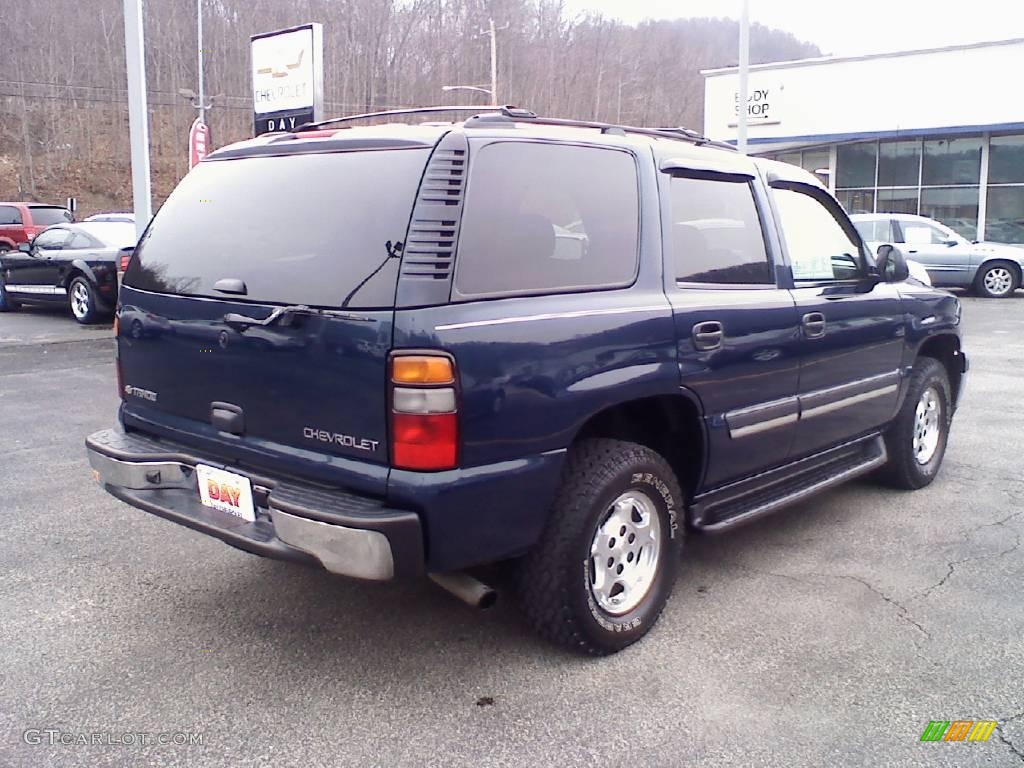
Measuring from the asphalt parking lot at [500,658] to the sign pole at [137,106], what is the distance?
8685 millimetres

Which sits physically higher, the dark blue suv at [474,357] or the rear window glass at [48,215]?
the rear window glass at [48,215]

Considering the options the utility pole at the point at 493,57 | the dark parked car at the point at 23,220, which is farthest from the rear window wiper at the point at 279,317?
the utility pole at the point at 493,57

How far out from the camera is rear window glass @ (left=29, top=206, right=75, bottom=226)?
2152 cm

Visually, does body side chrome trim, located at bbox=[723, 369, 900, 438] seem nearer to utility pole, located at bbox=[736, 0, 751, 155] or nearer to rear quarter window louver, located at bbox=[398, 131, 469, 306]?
rear quarter window louver, located at bbox=[398, 131, 469, 306]

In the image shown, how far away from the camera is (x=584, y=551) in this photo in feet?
10.8

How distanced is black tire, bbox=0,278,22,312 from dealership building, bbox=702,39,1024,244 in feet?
62.6

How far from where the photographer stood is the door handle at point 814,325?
14.3 feet

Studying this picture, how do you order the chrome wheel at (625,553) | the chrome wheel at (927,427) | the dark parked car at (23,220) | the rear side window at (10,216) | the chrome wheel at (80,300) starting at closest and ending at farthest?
the chrome wheel at (625,553) < the chrome wheel at (927,427) < the chrome wheel at (80,300) < the dark parked car at (23,220) < the rear side window at (10,216)

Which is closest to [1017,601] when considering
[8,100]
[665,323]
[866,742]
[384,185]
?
[866,742]

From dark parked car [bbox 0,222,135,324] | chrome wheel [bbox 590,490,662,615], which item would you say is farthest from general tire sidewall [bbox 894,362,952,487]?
dark parked car [bbox 0,222,135,324]

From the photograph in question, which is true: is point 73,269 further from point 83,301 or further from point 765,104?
point 765,104

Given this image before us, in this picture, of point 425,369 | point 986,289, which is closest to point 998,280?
point 986,289

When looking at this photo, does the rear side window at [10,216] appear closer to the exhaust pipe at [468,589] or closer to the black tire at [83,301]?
the black tire at [83,301]

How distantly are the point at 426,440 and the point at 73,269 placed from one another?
12436 mm
